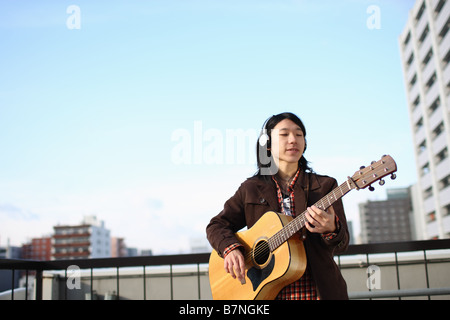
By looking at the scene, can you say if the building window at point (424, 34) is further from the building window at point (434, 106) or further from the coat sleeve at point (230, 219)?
the coat sleeve at point (230, 219)

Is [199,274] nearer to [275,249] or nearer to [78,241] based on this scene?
[275,249]

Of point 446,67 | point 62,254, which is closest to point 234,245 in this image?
point 446,67

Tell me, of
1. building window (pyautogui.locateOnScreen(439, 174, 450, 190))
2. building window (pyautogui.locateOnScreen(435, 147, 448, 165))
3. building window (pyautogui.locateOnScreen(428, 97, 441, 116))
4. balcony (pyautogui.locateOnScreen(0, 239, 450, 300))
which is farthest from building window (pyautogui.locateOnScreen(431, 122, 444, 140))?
balcony (pyautogui.locateOnScreen(0, 239, 450, 300))

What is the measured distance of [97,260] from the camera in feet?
12.3

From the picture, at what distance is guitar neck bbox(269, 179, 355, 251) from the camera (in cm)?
197

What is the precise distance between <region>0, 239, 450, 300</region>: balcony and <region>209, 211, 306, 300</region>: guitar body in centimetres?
111

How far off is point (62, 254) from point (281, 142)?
13909cm

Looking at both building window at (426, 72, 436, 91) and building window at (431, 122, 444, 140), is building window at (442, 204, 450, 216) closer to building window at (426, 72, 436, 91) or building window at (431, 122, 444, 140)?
building window at (431, 122, 444, 140)

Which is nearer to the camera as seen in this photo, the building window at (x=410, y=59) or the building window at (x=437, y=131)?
the building window at (x=437, y=131)

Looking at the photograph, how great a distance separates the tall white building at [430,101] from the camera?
49875 mm

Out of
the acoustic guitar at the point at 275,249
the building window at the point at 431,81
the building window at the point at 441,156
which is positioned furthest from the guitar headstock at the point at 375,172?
the building window at the point at 431,81

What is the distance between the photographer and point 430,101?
54469 mm

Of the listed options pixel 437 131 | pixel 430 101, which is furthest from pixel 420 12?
pixel 437 131
